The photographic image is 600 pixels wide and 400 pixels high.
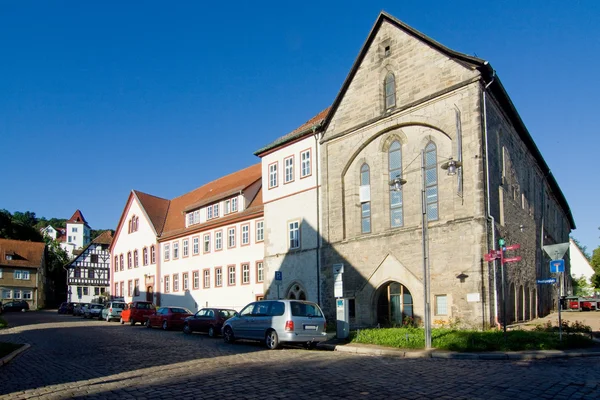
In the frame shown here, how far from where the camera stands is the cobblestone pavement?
32.0 ft

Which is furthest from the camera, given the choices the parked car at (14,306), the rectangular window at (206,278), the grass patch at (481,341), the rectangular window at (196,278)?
the parked car at (14,306)

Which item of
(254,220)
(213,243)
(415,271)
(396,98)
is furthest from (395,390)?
(213,243)

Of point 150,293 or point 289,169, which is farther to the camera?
point 150,293

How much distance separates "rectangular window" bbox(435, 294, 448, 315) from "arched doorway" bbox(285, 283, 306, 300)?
937 cm

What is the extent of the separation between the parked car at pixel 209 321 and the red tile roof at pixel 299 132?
1051cm

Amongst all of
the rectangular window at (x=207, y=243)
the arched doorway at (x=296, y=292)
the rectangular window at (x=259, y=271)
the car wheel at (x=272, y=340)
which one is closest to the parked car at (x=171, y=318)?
the arched doorway at (x=296, y=292)

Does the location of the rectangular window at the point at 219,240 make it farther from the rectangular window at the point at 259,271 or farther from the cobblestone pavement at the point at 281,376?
the cobblestone pavement at the point at 281,376

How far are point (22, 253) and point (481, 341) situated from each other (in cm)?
7589

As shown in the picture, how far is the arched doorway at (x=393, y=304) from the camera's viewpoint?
24172 mm

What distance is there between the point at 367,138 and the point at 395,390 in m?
17.8

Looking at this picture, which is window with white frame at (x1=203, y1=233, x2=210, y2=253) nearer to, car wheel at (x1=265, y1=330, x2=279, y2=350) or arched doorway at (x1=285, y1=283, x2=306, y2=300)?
arched doorway at (x1=285, y1=283, x2=306, y2=300)

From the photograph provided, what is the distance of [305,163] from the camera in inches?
1201

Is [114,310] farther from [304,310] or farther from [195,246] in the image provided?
[304,310]

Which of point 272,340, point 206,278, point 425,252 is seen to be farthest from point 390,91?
point 206,278
